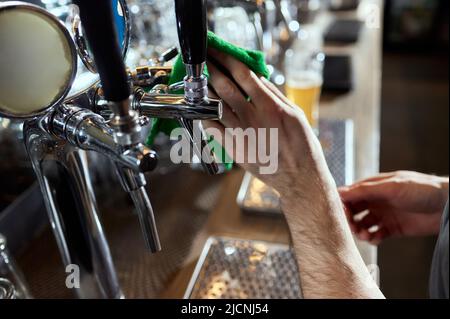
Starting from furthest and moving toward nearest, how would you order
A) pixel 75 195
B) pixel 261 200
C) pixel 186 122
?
pixel 261 200
pixel 75 195
pixel 186 122


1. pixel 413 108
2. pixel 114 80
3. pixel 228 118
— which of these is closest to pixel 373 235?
pixel 228 118

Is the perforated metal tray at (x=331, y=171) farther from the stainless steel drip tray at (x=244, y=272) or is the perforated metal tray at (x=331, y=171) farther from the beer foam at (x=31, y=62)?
the beer foam at (x=31, y=62)

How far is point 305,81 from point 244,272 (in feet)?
2.06

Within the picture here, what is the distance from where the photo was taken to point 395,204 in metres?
0.88

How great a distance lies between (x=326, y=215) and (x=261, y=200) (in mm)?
369

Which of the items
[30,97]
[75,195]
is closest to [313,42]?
[75,195]

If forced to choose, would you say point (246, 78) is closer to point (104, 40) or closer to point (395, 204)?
point (104, 40)

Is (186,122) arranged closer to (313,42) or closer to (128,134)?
(128,134)

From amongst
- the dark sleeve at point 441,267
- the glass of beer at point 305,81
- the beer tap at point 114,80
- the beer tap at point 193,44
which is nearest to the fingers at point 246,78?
the beer tap at point 193,44

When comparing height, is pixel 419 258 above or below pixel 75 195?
below

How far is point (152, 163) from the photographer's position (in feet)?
1.22

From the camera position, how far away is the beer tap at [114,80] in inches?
11.8

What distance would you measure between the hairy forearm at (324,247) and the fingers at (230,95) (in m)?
0.14

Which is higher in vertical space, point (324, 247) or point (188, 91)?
point (188, 91)
